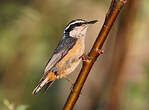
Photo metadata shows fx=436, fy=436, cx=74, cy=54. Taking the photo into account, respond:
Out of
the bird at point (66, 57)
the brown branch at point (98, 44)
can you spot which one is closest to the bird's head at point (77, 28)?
the bird at point (66, 57)

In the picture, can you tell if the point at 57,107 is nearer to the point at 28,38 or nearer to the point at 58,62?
the point at 28,38

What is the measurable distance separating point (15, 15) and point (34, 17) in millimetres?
310

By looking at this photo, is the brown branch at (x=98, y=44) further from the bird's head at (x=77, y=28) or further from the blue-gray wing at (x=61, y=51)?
the bird's head at (x=77, y=28)

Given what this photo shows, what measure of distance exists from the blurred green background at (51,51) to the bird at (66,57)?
58 centimetres

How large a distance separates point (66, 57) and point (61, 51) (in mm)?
78

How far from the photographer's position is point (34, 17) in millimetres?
5465

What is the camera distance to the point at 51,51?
5.97 m

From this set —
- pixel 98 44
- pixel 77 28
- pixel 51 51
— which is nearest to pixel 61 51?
pixel 77 28

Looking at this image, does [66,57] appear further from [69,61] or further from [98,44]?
[98,44]

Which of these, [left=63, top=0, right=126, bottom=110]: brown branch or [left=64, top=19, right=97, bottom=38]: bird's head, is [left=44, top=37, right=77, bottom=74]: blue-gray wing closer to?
[left=64, top=19, right=97, bottom=38]: bird's head

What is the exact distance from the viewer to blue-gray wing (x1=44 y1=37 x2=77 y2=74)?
3.89m

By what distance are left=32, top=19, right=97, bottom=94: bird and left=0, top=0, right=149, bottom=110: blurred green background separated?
0.58 meters

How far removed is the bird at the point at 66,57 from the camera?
387 centimetres

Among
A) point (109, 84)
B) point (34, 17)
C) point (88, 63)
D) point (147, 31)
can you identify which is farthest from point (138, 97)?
point (88, 63)
